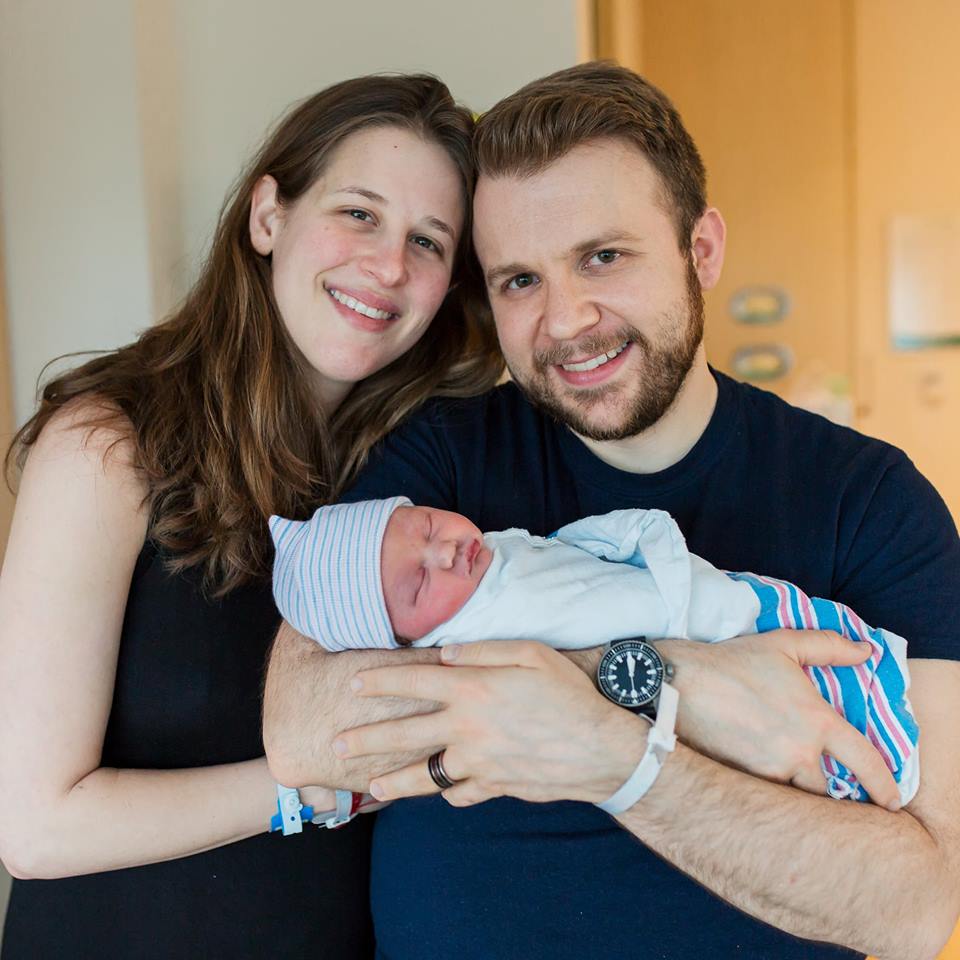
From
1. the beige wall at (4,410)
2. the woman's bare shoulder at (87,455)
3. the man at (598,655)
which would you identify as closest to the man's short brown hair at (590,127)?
the man at (598,655)

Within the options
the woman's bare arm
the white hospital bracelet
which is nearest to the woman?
the woman's bare arm

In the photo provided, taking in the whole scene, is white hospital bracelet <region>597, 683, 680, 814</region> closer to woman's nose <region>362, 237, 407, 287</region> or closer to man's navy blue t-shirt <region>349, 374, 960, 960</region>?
man's navy blue t-shirt <region>349, 374, 960, 960</region>

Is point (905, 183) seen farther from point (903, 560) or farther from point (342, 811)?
point (342, 811)

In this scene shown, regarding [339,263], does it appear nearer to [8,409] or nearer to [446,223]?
[446,223]

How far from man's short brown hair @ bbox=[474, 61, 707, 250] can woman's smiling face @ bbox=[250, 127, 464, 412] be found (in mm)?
115

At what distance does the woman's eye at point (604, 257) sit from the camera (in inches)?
61.4

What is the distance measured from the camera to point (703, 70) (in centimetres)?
452

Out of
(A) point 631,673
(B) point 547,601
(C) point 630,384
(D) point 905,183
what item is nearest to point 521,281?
(C) point 630,384

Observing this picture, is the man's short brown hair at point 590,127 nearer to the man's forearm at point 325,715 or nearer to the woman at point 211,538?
the woman at point 211,538

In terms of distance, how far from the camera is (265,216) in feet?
5.71

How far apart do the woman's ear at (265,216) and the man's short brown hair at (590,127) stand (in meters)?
0.38

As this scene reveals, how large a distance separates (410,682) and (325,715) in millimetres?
148

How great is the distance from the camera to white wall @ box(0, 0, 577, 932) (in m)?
2.21

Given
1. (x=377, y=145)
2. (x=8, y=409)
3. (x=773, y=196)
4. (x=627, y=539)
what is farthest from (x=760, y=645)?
(x=773, y=196)
